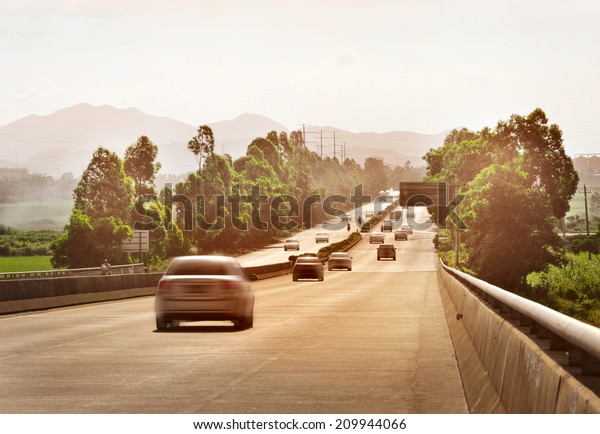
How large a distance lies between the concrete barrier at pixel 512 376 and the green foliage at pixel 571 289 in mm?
62035

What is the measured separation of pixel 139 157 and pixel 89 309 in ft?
521

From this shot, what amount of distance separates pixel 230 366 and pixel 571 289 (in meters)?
80.6

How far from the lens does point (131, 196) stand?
14812 cm

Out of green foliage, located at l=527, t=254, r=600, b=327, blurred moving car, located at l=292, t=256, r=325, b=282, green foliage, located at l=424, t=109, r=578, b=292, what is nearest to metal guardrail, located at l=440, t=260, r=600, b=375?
blurred moving car, located at l=292, t=256, r=325, b=282

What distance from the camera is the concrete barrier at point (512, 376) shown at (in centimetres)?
549

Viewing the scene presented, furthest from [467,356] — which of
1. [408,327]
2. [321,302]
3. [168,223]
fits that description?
[168,223]

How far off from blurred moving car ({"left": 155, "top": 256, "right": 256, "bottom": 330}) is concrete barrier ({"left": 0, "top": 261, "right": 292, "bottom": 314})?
624cm

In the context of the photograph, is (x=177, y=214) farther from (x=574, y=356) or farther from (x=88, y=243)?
(x=574, y=356)

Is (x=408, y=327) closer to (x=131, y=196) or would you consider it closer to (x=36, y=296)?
(x=36, y=296)

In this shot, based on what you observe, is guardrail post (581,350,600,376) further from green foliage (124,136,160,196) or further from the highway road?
green foliage (124,136,160,196)

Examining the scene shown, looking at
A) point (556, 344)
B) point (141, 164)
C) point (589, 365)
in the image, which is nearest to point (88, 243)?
point (141, 164)

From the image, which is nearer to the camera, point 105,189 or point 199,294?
point 199,294

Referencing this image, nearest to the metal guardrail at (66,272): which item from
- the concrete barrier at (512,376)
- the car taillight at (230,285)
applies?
the car taillight at (230,285)

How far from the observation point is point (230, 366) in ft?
49.9
